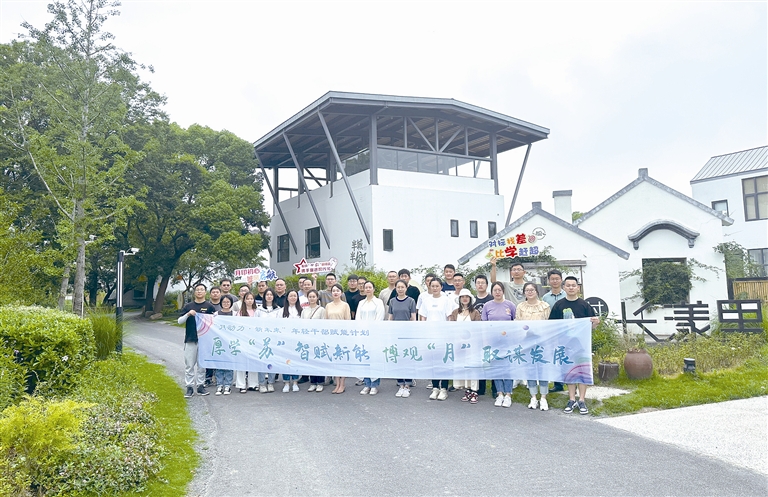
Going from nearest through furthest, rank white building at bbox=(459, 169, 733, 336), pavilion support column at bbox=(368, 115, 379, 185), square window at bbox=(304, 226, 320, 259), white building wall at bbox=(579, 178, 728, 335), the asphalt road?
the asphalt road, white building at bbox=(459, 169, 733, 336), white building wall at bbox=(579, 178, 728, 335), pavilion support column at bbox=(368, 115, 379, 185), square window at bbox=(304, 226, 320, 259)

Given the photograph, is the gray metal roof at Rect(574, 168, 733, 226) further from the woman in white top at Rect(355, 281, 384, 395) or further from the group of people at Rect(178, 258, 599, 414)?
the woman in white top at Rect(355, 281, 384, 395)

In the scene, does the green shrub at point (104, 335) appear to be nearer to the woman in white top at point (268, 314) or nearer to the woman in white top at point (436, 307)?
the woman in white top at point (268, 314)

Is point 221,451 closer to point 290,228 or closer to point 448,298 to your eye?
point 448,298

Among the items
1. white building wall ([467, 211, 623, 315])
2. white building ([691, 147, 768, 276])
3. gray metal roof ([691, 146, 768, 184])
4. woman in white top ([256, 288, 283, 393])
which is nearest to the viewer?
woman in white top ([256, 288, 283, 393])

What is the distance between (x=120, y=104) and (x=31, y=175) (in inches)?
356

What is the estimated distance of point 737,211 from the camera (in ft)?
83.1

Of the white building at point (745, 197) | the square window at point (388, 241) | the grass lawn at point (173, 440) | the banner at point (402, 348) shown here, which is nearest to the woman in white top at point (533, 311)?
the banner at point (402, 348)

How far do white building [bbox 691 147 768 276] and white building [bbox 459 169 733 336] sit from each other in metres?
8.58

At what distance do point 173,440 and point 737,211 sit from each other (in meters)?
27.3

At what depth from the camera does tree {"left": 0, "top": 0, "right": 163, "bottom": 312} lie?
1628 cm

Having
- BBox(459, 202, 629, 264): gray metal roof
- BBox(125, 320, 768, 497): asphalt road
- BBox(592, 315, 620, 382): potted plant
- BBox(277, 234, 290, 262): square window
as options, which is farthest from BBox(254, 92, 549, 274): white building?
BBox(125, 320, 768, 497): asphalt road

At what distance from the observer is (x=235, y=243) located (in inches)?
1180

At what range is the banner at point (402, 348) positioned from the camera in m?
7.95

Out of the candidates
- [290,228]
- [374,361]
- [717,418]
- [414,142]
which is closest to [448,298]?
[374,361]
